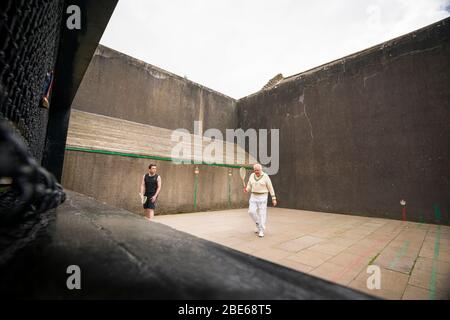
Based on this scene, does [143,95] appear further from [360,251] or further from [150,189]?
[360,251]

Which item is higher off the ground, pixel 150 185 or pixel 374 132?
pixel 374 132

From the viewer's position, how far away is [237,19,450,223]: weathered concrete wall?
634 cm

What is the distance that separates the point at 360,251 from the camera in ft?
11.5

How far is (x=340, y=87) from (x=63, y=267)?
10.0 metres

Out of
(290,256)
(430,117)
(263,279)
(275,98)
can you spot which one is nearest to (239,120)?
(275,98)

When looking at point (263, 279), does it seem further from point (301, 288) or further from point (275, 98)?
point (275, 98)

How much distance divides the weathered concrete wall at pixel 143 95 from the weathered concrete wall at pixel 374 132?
4526 mm

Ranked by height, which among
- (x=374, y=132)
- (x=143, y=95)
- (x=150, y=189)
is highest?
(x=143, y=95)

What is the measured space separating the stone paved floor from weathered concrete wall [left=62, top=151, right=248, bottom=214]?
2383mm

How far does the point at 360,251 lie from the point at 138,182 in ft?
20.0

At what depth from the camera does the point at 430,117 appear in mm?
6430

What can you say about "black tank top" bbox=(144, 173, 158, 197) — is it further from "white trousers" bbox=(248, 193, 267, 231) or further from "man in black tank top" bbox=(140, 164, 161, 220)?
"white trousers" bbox=(248, 193, 267, 231)

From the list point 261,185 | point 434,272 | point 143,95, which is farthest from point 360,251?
point 143,95

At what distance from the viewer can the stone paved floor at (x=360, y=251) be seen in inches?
94.0
